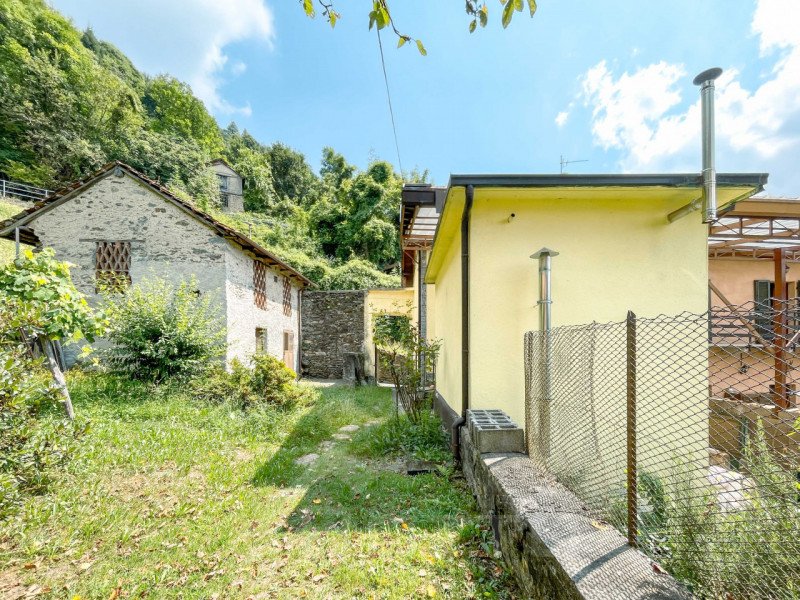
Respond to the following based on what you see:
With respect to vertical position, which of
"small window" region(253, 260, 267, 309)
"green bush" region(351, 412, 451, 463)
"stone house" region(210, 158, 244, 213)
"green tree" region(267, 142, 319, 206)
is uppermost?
"green tree" region(267, 142, 319, 206)

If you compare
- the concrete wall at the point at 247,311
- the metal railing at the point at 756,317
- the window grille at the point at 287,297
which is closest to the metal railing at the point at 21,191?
the window grille at the point at 287,297

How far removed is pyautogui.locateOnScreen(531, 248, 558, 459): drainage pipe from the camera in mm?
3018

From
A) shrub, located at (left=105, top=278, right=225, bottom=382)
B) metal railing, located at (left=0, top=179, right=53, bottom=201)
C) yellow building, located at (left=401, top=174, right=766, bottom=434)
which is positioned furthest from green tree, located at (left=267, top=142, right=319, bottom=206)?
yellow building, located at (left=401, top=174, right=766, bottom=434)

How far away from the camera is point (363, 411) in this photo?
25.6 ft

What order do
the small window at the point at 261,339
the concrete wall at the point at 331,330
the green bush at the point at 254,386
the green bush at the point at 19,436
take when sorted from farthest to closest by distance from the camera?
the concrete wall at the point at 331,330, the small window at the point at 261,339, the green bush at the point at 254,386, the green bush at the point at 19,436

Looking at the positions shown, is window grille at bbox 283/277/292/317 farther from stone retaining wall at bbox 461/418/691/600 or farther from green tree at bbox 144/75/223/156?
green tree at bbox 144/75/223/156

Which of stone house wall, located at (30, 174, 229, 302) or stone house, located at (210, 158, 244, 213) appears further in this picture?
stone house, located at (210, 158, 244, 213)

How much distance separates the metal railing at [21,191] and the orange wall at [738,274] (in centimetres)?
3355

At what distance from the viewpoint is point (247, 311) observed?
9.91m

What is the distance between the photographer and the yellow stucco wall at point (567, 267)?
13.5ft

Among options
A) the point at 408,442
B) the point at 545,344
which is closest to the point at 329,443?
the point at 408,442

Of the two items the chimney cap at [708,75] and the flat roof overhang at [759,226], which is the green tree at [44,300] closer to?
the chimney cap at [708,75]

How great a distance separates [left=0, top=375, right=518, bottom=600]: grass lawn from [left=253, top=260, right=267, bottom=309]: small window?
5675 millimetres

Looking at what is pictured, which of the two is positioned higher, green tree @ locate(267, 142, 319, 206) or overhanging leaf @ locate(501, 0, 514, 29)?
green tree @ locate(267, 142, 319, 206)
